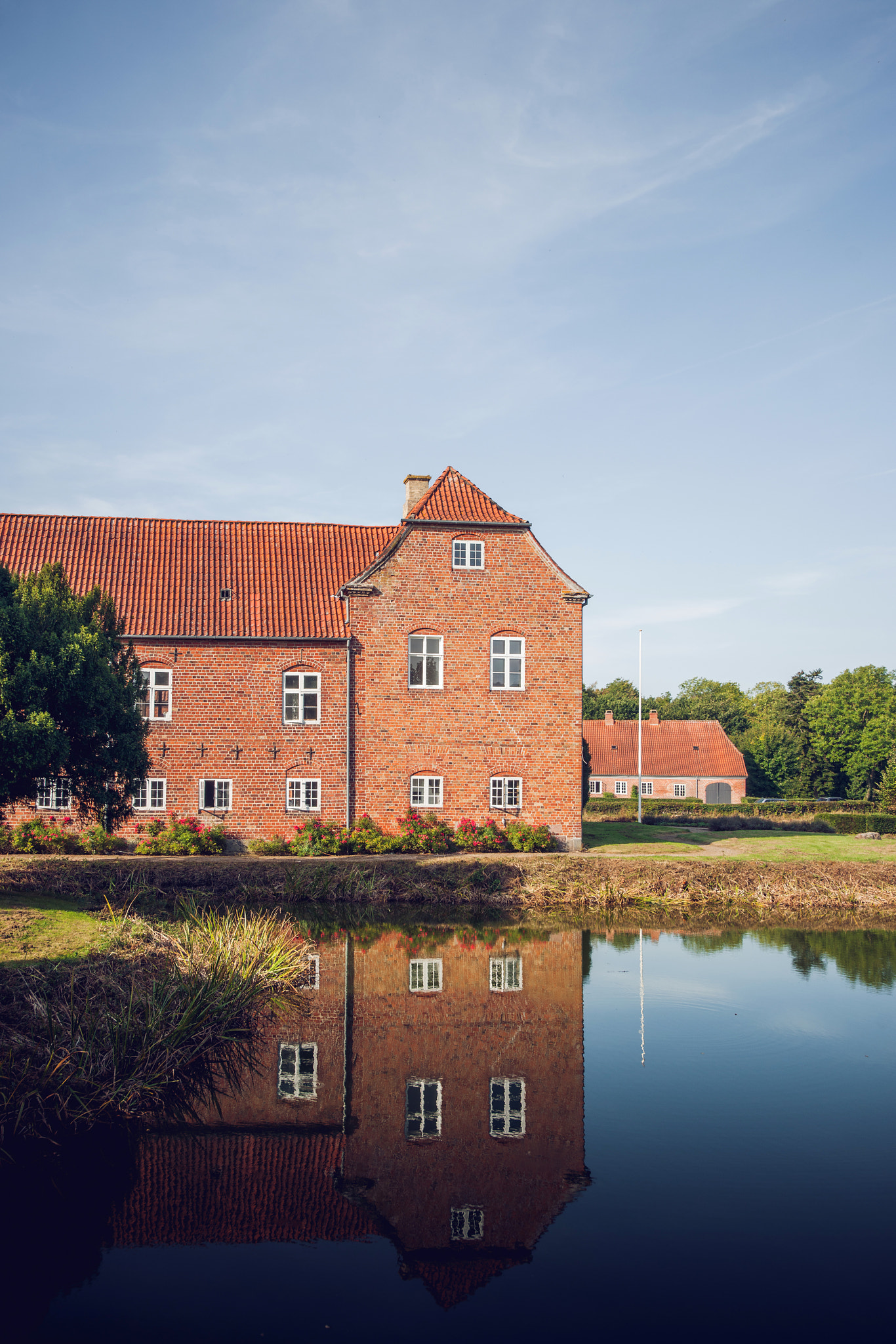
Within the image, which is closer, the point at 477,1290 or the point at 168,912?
the point at 477,1290

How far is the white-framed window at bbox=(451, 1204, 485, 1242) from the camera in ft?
21.6

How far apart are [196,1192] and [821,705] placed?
68.8m

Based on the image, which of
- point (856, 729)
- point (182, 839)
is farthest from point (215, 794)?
point (856, 729)

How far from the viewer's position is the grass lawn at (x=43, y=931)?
10.9m

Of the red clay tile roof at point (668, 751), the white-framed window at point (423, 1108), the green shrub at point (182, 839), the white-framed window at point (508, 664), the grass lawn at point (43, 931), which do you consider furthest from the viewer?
the red clay tile roof at point (668, 751)

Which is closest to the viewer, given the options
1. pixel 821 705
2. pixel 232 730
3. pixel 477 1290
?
pixel 477 1290

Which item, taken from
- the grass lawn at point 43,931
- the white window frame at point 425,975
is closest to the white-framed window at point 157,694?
the grass lawn at point 43,931

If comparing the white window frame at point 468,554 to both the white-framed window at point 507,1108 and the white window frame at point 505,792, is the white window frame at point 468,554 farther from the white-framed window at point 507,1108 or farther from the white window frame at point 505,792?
the white-framed window at point 507,1108

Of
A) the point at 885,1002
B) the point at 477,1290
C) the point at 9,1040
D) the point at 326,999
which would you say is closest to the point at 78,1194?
the point at 9,1040

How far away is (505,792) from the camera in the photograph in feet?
79.9

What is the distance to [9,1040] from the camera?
28.4 feet

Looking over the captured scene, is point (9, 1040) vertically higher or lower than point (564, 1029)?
higher

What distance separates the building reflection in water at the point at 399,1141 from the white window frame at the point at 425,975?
25 centimetres

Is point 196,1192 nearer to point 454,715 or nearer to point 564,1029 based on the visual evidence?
point 564,1029
